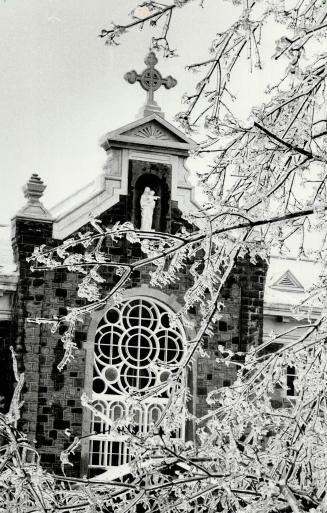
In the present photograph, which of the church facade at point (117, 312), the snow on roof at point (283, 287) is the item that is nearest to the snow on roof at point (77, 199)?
the church facade at point (117, 312)

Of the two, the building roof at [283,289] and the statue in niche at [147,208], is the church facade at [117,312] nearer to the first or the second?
the statue in niche at [147,208]

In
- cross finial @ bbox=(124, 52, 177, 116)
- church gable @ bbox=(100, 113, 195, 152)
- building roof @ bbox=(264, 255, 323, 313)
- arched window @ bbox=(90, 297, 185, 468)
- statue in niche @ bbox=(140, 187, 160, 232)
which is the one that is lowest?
arched window @ bbox=(90, 297, 185, 468)

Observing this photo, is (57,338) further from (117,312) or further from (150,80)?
(150,80)

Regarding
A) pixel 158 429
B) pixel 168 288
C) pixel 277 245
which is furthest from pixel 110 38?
pixel 168 288

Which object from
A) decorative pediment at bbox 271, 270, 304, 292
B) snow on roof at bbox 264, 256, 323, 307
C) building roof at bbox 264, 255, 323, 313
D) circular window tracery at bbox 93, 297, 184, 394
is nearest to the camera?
circular window tracery at bbox 93, 297, 184, 394

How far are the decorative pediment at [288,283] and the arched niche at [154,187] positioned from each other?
10.9 ft

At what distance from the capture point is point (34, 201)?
23.3 metres

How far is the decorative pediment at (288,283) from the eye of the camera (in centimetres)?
2583

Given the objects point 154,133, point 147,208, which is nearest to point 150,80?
point 154,133

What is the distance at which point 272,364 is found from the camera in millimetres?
8867

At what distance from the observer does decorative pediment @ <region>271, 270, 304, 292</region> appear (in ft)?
84.7

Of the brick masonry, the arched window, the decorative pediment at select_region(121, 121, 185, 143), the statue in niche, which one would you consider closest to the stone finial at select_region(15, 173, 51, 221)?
the brick masonry

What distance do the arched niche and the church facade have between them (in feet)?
0.06

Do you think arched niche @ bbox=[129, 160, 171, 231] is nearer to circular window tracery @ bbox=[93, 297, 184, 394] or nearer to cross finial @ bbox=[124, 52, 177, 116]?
cross finial @ bbox=[124, 52, 177, 116]
